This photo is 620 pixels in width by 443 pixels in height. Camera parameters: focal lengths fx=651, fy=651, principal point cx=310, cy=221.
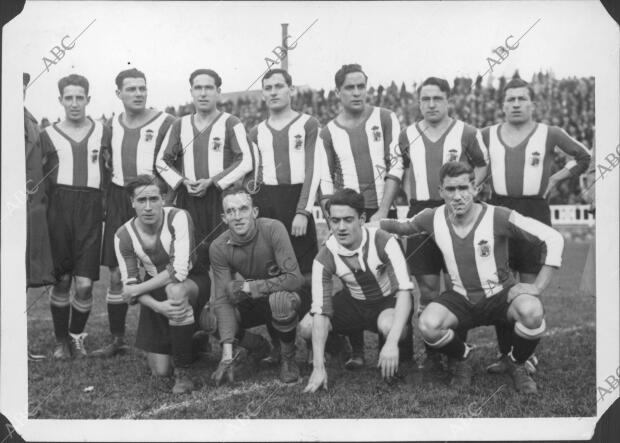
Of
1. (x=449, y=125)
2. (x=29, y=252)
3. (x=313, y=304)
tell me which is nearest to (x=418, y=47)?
(x=449, y=125)

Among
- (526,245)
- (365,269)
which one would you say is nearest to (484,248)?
(526,245)

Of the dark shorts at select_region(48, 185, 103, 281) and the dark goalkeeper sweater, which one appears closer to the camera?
the dark goalkeeper sweater

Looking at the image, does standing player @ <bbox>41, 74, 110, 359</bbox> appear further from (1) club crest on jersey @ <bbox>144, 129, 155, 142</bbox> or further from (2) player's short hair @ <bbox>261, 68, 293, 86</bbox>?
(2) player's short hair @ <bbox>261, 68, 293, 86</bbox>

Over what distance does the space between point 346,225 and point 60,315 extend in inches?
85.6

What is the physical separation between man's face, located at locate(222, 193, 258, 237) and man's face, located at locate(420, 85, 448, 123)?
4.06 feet

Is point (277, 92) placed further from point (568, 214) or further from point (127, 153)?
point (568, 214)

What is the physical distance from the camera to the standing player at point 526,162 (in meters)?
4.00

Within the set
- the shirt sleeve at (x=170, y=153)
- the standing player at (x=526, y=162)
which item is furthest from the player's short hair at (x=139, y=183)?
the standing player at (x=526, y=162)

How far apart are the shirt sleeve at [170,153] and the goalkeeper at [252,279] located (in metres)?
0.55

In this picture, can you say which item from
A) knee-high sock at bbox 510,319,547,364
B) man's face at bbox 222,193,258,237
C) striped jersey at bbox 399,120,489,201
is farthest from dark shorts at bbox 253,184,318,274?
knee-high sock at bbox 510,319,547,364

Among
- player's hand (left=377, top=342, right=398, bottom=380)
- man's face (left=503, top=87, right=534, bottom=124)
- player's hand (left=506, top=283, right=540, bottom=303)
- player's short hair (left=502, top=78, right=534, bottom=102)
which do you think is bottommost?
player's hand (left=377, top=342, right=398, bottom=380)

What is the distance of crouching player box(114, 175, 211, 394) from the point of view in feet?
12.7

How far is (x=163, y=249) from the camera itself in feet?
13.1

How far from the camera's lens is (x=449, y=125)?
4062mm
